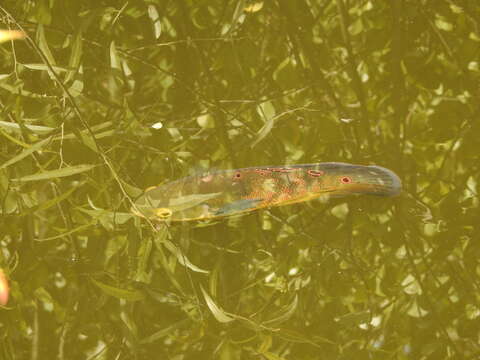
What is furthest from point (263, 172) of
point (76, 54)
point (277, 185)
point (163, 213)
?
point (76, 54)

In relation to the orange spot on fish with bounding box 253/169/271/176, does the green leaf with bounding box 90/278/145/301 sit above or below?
below

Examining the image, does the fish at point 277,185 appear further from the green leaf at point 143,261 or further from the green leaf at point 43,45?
the green leaf at point 43,45

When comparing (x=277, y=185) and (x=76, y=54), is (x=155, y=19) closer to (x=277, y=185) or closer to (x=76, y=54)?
(x=76, y=54)

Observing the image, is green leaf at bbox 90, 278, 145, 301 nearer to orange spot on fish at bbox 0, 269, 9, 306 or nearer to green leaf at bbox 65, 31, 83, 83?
orange spot on fish at bbox 0, 269, 9, 306

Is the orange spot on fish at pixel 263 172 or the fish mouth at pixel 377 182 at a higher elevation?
the orange spot on fish at pixel 263 172

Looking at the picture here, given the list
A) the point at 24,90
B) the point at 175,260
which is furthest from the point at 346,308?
the point at 24,90

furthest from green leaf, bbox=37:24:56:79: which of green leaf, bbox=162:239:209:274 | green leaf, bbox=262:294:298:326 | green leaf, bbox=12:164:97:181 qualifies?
green leaf, bbox=262:294:298:326

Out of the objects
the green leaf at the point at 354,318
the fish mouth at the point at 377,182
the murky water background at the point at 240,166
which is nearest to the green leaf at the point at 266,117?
the murky water background at the point at 240,166

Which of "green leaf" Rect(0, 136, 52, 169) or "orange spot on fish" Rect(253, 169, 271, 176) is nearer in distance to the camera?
"green leaf" Rect(0, 136, 52, 169)
